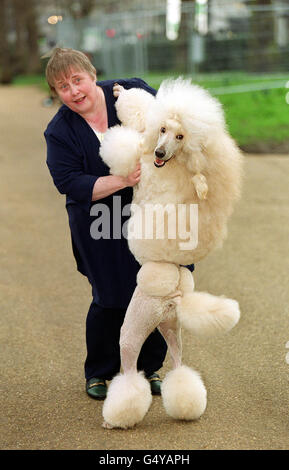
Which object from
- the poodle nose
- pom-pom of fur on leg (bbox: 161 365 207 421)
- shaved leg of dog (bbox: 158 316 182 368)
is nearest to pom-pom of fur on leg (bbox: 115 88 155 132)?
the poodle nose

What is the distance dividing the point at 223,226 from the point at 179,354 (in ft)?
2.09

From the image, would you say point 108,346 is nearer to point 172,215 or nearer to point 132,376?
point 132,376

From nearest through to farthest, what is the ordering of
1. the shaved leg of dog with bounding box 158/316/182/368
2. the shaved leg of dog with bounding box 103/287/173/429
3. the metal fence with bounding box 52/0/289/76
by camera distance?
the shaved leg of dog with bounding box 103/287/173/429 → the shaved leg of dog with bounding box 158/316/182/368 → the metal fence with bounding box 52/0/289/76

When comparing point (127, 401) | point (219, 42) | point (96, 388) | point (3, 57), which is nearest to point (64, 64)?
→ point (127, 401)

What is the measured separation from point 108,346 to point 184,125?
4.42 feet

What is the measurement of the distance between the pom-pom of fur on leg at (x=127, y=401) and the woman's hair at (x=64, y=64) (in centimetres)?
138

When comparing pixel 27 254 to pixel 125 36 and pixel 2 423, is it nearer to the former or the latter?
pixel 2 423

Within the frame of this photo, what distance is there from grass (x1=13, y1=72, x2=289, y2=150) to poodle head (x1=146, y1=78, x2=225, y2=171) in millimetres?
7263

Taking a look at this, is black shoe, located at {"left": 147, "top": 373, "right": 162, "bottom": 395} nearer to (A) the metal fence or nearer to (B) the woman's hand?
(B) the woman's hand

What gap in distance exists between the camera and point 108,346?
11.1 feet

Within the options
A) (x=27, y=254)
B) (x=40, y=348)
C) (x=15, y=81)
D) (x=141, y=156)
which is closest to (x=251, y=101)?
(x=27, y=254)

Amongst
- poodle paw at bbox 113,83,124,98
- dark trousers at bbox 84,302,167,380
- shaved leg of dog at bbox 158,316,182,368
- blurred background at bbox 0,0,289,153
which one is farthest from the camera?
blurred background at bbox 0,0,289,153

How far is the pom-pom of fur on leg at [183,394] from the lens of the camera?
9.41 feet

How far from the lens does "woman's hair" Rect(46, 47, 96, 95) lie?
2.90 meters
